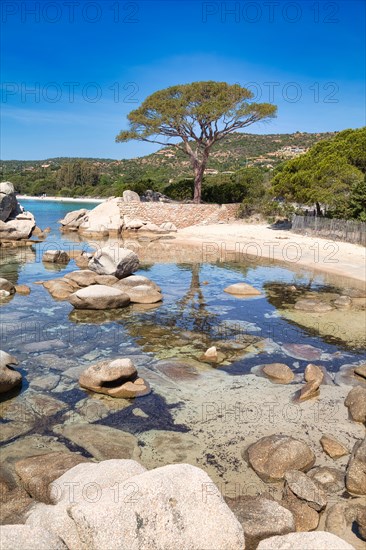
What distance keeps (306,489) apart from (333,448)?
1488 millimetres

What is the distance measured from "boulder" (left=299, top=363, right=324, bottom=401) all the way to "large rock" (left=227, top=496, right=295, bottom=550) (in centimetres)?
365

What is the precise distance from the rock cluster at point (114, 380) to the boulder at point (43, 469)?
228 centimetres

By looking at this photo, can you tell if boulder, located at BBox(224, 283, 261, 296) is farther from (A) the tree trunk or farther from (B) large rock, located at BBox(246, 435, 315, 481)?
(A) the tree trunk

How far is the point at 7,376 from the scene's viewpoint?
8703mm

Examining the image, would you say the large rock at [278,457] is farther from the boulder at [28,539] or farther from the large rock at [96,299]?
the large rock at [96,299]

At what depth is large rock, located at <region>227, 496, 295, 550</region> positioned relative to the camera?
481cm

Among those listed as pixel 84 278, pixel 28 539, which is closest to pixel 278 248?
pixel 84 278

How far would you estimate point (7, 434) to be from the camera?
7473 mm

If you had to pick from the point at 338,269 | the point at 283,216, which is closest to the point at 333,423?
the point at 338,269

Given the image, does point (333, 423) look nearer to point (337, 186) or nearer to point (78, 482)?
point (78, 482)

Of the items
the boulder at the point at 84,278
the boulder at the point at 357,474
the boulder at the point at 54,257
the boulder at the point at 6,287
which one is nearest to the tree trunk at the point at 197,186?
the boulder at the point at 54,257

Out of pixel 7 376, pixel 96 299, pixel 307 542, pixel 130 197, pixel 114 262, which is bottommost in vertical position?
pixel 7 376

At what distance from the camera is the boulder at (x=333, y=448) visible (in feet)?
23.0

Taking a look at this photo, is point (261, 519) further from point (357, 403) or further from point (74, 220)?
point (74, 220)
